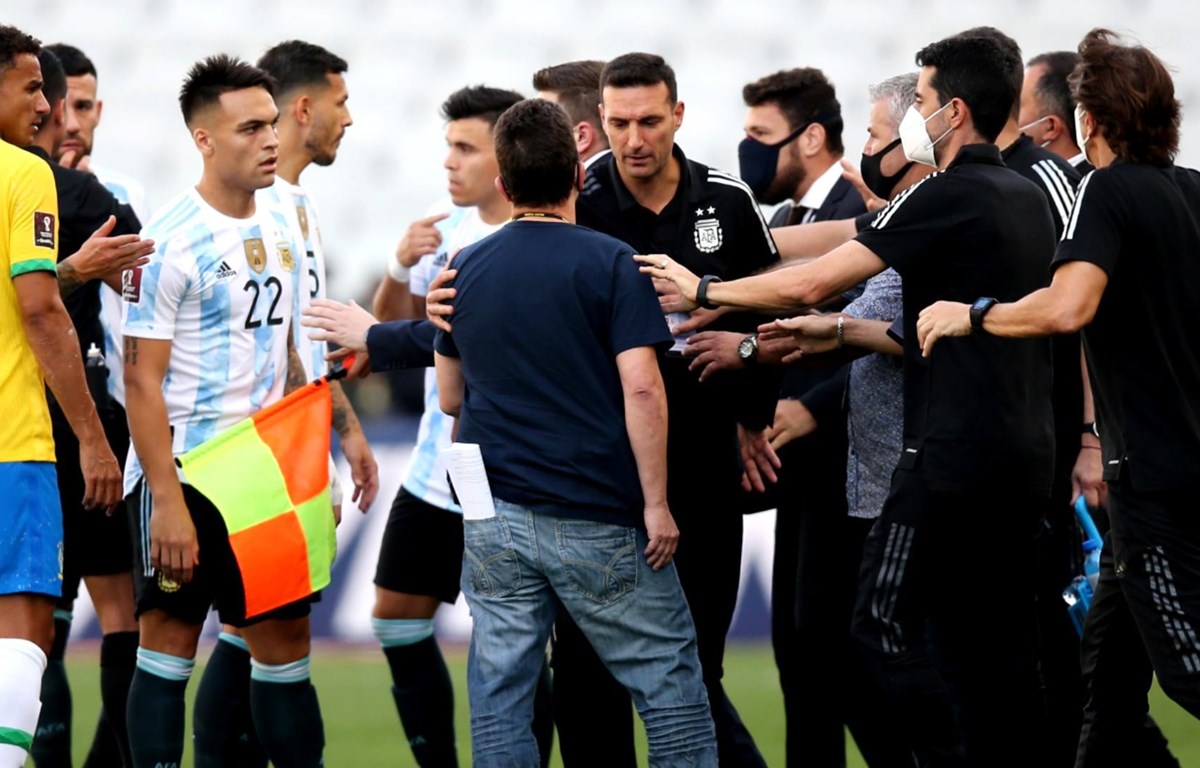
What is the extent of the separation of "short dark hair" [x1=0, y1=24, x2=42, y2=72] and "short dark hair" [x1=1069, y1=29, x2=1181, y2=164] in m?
2.75

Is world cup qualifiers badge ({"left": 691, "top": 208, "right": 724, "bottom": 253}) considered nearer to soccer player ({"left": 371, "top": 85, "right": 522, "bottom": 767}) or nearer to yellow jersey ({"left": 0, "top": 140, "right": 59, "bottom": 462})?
soccer player ({"left": 371, "top": 85, "right": 522, "bottom": 767})

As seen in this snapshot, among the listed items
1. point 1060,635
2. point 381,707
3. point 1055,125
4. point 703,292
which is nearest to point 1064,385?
point 1060,635

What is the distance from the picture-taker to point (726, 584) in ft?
16.5

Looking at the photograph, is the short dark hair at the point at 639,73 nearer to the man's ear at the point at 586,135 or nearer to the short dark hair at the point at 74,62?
the man's ear at the point at 586,135

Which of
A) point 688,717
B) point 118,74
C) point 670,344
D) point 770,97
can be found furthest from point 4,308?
point 118,74

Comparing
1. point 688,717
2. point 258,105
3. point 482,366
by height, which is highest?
point 258,105

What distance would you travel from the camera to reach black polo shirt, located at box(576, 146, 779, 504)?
498 cm

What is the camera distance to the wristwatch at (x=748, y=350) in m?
4.75

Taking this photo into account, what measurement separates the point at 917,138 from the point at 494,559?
1613 mm

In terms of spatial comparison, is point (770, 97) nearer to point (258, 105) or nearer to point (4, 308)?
point (258, 105)

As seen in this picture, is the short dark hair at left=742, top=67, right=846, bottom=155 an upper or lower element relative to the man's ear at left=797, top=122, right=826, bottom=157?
upper

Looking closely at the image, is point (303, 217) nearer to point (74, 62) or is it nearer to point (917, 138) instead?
point (74, 62)

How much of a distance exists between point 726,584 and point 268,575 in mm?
1347

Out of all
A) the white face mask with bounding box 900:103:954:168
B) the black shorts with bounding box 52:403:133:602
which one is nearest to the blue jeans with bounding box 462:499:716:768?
the white face mask with bounding box 900:103:954:168
